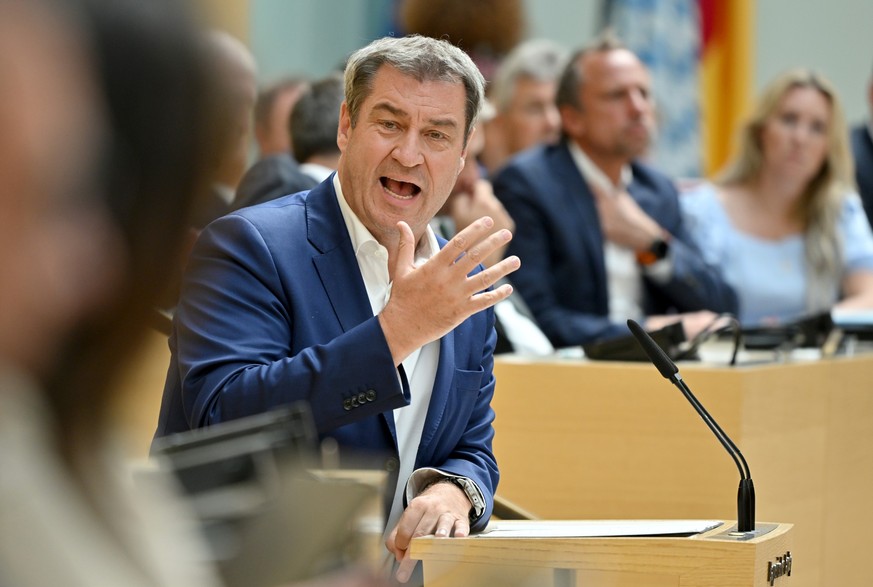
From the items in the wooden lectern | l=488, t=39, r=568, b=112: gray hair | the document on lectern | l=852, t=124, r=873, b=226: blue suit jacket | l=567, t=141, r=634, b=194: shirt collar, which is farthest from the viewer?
l=852, t=124, r=873, b=226: blue suit jacket

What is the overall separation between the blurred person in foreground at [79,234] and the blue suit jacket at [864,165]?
530cm

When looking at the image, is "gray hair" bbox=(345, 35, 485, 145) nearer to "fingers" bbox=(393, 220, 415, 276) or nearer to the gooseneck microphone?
"fingers" bbox=(393, 220, 415, 276)

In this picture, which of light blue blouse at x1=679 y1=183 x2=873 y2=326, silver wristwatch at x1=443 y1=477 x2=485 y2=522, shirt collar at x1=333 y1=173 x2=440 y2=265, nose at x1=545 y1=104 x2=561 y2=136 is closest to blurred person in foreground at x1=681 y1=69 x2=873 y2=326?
light blue blouse at x1=679 y1=183 x2=873 y2=326

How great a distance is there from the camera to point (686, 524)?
2088 millimetres

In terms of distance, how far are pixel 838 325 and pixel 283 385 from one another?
2.29m

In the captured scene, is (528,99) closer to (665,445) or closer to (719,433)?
(665,445)

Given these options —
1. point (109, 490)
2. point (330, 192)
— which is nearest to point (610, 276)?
point (330, 192)

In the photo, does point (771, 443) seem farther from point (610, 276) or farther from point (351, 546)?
point (351, 546)

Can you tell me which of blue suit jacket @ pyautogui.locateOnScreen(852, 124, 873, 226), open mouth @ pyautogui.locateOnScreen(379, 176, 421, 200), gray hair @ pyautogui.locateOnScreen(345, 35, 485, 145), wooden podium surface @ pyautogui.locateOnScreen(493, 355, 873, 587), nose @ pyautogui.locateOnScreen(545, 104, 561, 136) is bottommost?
wooden podium surface @ pyautogui.locateOnScreen(493, 355, 873, 587)

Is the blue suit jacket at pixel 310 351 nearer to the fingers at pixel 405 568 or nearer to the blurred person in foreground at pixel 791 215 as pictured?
the fingers at pixel 405 568

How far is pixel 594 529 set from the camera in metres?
1.97

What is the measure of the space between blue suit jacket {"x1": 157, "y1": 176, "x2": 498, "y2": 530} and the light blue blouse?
2311mm

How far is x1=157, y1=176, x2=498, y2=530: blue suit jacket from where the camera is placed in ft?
6.48

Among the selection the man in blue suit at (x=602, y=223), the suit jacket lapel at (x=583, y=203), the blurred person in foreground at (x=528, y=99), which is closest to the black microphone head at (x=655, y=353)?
the man in blue suit at (x=602, y=223)
